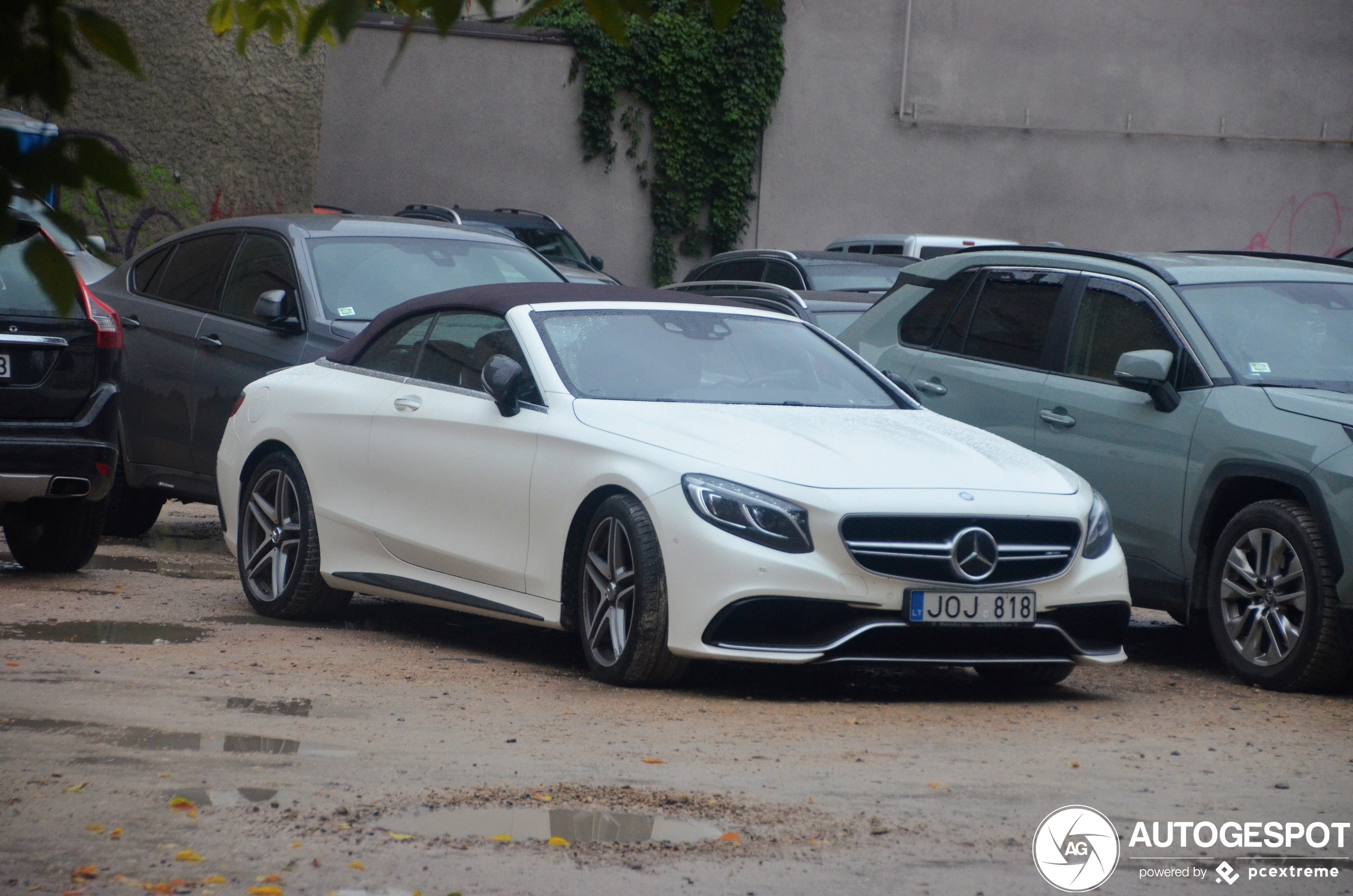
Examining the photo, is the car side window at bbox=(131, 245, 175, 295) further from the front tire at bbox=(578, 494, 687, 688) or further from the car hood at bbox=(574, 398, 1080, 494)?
the front tire at bbox=(578, 494, 687, 688)

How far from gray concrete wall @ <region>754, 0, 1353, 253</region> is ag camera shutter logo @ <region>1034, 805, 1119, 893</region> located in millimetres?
27214

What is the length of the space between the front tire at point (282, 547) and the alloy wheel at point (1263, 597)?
3.80 metres

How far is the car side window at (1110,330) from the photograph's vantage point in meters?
7.98

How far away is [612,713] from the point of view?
6082mm

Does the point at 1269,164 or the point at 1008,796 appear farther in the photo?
the point at 1269,164

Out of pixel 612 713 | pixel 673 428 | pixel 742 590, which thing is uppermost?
pixel 673 428

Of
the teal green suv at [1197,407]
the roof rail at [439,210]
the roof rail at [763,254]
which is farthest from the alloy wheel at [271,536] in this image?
the roof rail at [439,210]

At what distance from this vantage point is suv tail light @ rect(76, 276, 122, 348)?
895cm

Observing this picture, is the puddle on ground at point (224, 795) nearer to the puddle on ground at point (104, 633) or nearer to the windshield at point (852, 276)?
the puddle on ground at point (104, 633)

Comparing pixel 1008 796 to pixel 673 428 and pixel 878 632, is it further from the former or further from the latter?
pixel 673 428

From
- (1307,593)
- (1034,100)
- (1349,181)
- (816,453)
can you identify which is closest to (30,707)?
(816,453)

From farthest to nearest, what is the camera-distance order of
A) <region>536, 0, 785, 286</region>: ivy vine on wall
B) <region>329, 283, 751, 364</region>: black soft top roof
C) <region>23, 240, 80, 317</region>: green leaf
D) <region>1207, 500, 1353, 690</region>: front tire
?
<region>536, 0, 785, 286</region>: ivy vine on wall, <region>329, 283, 751, 364</region>: black soft top roof, <region>1207, 500, 1353, 690</region>: front tire, <region>23, 240, 80, 317</region>: green leaf

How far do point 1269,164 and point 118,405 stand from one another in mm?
26671

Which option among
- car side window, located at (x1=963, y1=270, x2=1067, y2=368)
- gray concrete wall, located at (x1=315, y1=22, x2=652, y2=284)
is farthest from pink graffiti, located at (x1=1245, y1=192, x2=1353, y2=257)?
car side window, located at (x1=963, y1=270, x2=1067, y2=368)
